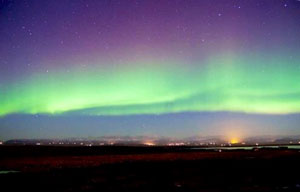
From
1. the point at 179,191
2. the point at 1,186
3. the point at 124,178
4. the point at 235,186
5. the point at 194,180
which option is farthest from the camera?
the point at 124,178

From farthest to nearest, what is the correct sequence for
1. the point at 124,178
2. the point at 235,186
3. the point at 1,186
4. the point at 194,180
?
the point at 124,178 → the point at 194,180 → the point at 1,186 → the point at 235,186

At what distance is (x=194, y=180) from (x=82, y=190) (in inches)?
303

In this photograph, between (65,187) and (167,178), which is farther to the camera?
(167,178)

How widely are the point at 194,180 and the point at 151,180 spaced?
2.87m

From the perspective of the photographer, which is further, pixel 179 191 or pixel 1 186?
pixel 1 186

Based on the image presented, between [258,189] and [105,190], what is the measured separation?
27.2 feet

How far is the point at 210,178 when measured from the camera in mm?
24547

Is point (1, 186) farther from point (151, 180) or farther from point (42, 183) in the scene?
point (151, 180)

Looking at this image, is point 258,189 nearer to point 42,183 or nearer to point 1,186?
point 42,183

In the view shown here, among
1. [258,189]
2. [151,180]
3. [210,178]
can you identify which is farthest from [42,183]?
Answer: [258,189]

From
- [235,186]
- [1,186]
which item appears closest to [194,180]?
[235,186]


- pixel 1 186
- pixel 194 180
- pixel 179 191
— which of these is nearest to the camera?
pixel 179 191

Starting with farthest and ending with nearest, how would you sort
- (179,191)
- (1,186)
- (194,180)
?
1. (194,180)
2. (1,186)
3. (179,191)

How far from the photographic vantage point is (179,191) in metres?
19.0
